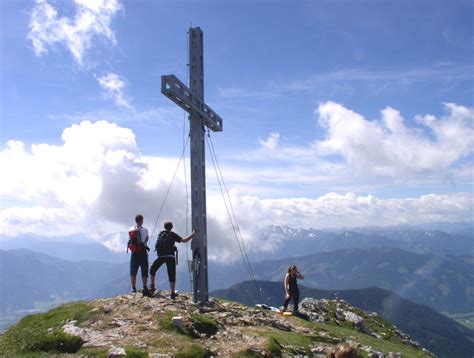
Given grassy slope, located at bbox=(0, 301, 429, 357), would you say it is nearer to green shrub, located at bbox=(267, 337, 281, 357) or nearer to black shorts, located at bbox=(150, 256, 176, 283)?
green shrub, located at bbox=(267, 337, 281, 357)

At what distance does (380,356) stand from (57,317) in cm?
1261

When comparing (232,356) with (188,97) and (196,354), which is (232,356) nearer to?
(196,354)

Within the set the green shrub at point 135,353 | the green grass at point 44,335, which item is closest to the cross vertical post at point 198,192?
the green grass at point 44,335

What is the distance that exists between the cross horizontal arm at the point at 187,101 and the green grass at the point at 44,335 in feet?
31.3

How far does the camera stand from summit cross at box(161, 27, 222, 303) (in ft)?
64.1

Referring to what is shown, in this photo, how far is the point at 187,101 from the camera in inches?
736

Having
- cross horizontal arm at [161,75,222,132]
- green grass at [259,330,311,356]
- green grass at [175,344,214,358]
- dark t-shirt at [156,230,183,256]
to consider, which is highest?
cross horizontal arm at [161,75,222,132]

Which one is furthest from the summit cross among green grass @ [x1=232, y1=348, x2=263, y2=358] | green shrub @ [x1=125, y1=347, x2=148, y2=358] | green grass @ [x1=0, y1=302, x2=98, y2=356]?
green shrub @ [x1=125, y1=347, x2=148, y2=358]

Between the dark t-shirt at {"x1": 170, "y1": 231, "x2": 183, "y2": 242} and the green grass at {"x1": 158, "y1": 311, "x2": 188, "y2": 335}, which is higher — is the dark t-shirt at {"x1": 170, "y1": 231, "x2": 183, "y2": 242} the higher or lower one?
the higher one

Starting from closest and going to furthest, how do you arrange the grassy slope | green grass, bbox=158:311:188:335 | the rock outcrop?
1. the grassy slope
2. the rock outcrop
3. green grass, bbox=158:311:188:335

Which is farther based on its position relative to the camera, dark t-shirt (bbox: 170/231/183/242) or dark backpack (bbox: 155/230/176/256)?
dark t-shirt (bbox: 170/231/183/242)

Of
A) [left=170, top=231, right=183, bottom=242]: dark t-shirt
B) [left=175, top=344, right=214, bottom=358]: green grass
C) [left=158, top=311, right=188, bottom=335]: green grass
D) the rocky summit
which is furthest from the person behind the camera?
[left=170, top=231, right=183, bottom=242]: dark t-shirt

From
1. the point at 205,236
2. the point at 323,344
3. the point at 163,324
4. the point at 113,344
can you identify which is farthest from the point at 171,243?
the point at 323,344

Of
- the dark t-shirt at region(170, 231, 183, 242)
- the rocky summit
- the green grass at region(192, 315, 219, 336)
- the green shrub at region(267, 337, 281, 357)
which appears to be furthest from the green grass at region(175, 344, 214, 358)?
the dark t-shirt at region(170, 231, 183, 242)
